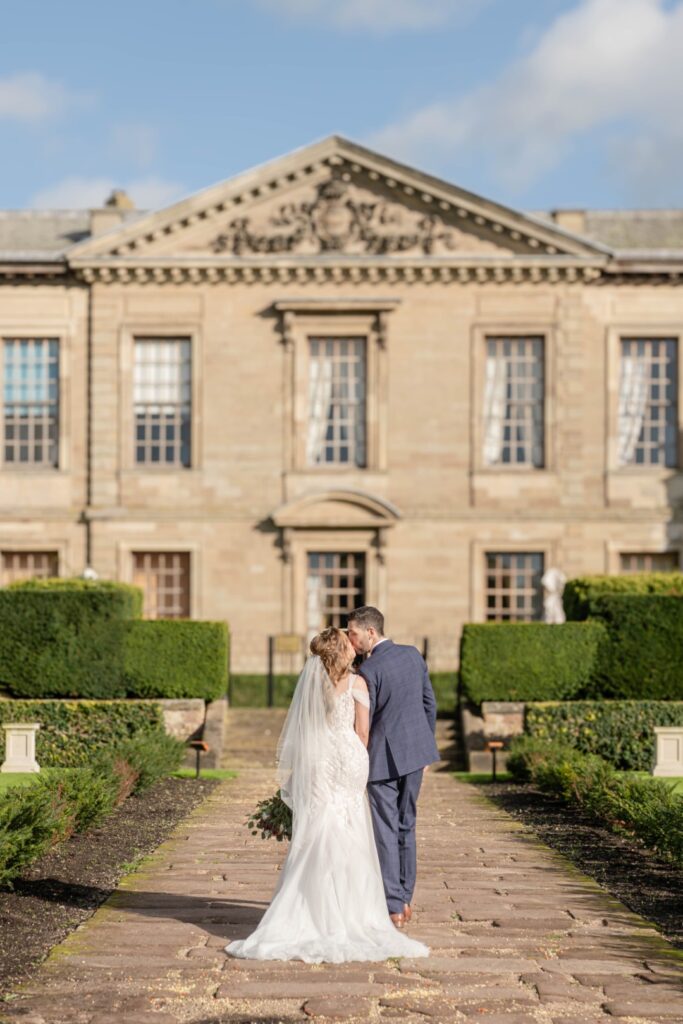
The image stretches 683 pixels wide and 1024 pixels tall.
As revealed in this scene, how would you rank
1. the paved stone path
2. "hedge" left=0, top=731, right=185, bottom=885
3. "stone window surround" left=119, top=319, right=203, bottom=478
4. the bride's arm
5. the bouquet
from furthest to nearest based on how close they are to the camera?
"stone window surround" left=119, top=319, right=203, bottom=478
"hedge" left=0, top=731, right=185, bottom=885
the bouquet
the bride's arm
the paved stone path

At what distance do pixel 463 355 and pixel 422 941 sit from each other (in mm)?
23804

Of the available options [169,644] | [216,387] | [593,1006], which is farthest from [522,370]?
[593,1006]

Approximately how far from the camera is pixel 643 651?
950 inches

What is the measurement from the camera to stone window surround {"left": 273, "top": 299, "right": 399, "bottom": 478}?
105 ft

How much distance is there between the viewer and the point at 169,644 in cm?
2466

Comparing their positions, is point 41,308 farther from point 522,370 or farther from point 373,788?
point 373,788

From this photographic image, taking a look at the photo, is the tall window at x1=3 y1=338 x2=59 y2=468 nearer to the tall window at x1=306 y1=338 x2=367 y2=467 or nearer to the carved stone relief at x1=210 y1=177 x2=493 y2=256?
the carved stone relief at x1=210 y1=177 x2=493 y2=256

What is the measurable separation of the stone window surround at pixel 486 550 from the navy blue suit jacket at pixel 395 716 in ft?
72.2

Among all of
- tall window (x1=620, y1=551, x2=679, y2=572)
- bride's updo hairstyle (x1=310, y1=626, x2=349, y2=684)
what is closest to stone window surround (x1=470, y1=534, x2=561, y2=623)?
tall window (x1=620, y1=551, x2=679, y2=572)

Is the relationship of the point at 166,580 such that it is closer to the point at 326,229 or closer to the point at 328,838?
the point at 326,229

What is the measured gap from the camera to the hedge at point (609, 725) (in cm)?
2133

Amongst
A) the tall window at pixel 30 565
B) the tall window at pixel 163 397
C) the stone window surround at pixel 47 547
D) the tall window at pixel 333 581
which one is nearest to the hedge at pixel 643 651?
the tall window at pixel 333 581

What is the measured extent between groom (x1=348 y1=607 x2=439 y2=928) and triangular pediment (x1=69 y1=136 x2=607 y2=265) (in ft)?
74.6

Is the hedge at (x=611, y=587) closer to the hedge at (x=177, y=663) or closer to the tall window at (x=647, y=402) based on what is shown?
the hedge at (x=177, y=663)
